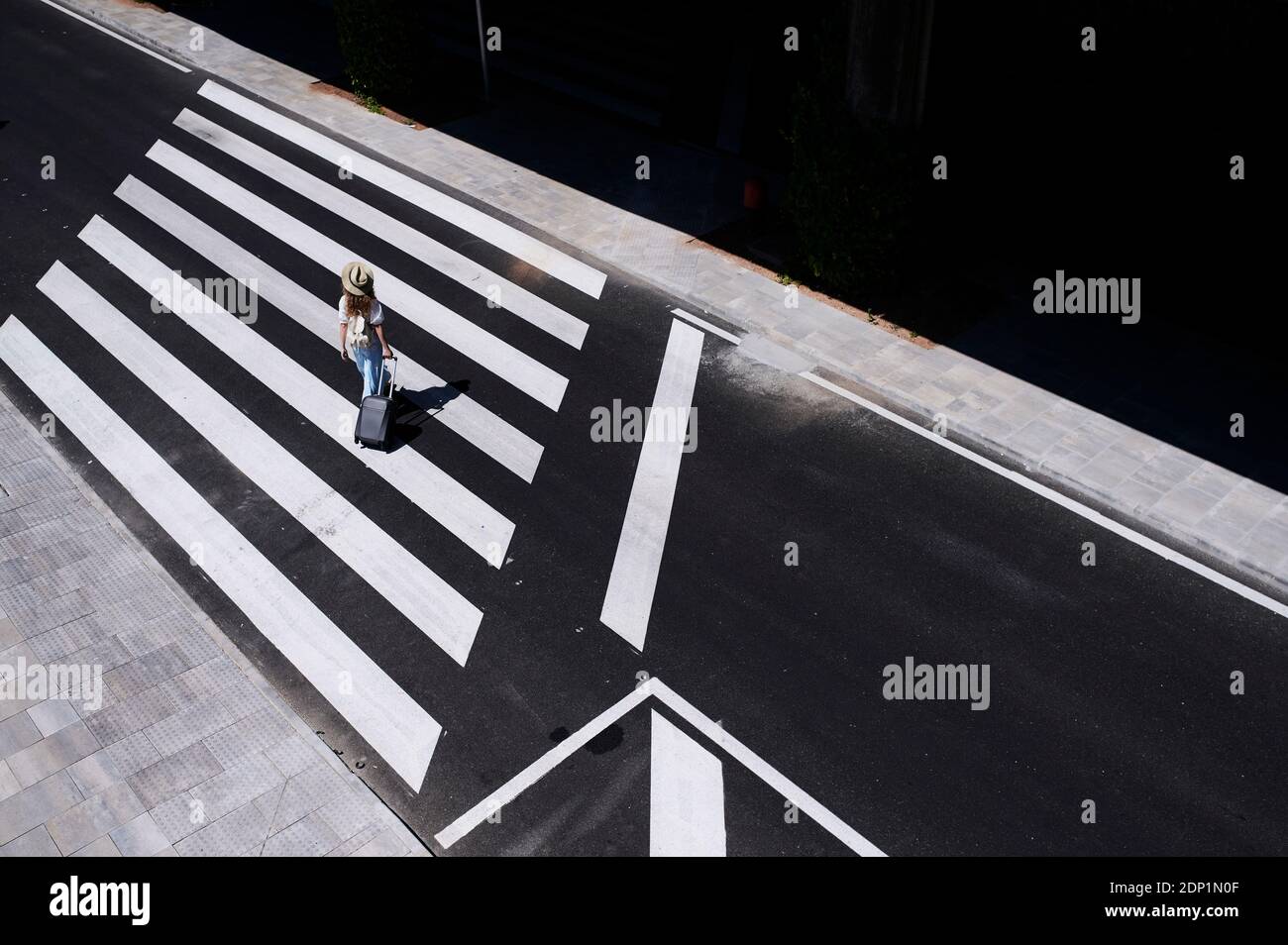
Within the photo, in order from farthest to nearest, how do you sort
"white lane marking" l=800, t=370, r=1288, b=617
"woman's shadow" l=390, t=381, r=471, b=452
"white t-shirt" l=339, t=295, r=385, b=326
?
"woman's shadow" l=390, t=381, r=471, b=452
"white t-shirt" l=339, t=295, r=385, b=326
"white lane marking" l=800, t=370, r=1288, b=617

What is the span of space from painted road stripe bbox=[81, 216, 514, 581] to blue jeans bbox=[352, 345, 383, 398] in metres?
0.69

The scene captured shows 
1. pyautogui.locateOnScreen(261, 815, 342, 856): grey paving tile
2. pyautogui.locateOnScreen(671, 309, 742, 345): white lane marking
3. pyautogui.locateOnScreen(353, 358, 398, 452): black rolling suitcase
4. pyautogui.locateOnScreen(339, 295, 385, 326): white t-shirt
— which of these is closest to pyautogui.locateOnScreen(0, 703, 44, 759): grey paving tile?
pyautogui.locateOnScreen(261, 815, 342, 856): grey paving tile

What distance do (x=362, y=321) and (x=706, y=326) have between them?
519cm

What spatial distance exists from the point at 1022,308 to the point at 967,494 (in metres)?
4.68

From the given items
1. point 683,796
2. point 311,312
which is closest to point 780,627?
point 683,796

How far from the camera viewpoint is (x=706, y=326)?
14.9m

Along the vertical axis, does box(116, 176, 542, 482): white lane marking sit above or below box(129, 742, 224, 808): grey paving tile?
above

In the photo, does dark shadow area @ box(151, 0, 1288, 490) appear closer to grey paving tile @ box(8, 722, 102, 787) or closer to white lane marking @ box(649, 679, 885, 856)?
white lane marking @ box(649, 679, 885, 856)

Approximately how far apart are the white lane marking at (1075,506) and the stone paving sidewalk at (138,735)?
785 centimetres

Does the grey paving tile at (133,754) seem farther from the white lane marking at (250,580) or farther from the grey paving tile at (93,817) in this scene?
the white lane marking at (250,580)

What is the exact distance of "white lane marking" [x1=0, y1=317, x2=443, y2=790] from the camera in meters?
9.35

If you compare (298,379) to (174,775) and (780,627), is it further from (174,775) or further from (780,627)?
(780,627)

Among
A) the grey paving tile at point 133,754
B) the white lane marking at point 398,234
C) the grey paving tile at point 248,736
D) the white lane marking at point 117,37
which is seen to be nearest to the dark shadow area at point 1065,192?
the white lane marking at point 398,234

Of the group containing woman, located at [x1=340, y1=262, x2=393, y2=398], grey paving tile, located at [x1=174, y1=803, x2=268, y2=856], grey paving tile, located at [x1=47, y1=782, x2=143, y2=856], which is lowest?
grey paving tile, located at [x1=174, y1=803, x2=268, y2=856]
